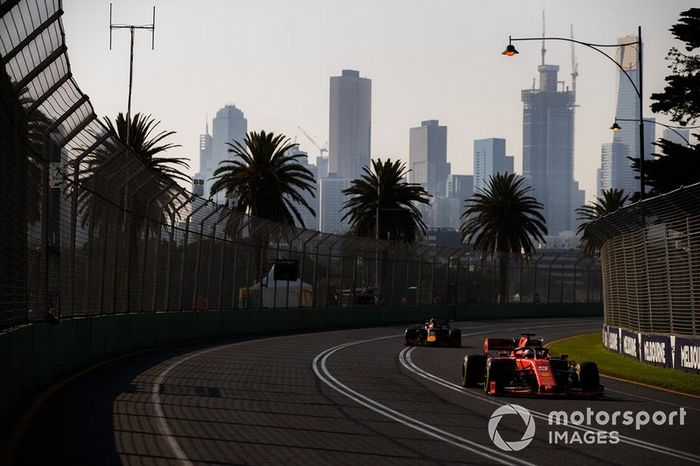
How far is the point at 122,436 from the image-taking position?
1316 cm

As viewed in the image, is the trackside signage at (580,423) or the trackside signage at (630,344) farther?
the trackside signage at (630,344)

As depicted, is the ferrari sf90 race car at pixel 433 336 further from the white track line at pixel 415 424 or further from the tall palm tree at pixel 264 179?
the tall palm tree at pixel 264 179

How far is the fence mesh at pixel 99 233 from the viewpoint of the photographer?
14977mm

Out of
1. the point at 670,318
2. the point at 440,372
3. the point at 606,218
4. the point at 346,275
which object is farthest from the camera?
the point at 346,275

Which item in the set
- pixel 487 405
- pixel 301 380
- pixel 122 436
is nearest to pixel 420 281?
pixel 301 380

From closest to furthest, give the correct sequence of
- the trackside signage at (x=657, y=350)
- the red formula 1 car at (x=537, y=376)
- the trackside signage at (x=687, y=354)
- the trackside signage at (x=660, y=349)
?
1. the red formula 1 car at (x=537, y=376)
2. the trackside signage at (x=687, y=354)
3. the trackside signage at (x=660, y=349)
4. the trackside signage at (x=657, y=350)

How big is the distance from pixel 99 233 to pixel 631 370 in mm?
11117

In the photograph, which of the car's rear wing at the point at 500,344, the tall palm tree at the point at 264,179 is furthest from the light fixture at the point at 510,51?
the tall palm tree at the point at 264,179

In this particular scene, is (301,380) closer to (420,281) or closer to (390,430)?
(390,430)

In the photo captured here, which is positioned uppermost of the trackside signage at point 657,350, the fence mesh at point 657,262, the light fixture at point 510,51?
the light fixture at point 510,51

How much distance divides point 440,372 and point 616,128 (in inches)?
651

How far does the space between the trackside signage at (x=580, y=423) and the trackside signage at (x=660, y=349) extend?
7082 millimetres

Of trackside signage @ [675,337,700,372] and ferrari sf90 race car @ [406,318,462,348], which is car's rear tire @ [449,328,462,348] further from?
trackside signage @ [675,337,700,372]

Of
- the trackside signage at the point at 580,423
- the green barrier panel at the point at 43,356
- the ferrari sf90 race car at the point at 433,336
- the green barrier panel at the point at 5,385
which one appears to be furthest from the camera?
the ferrari sf90 race car at the point at 433,336
